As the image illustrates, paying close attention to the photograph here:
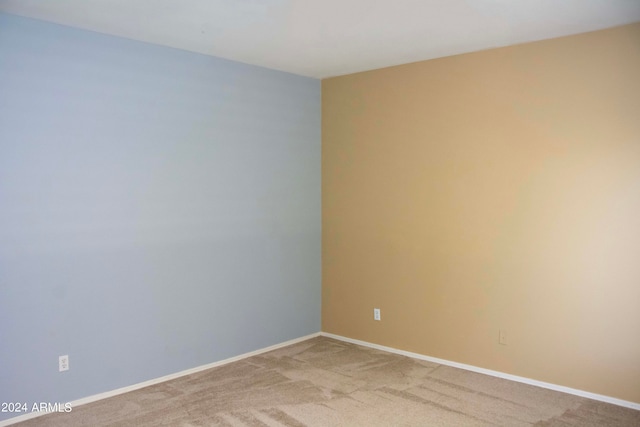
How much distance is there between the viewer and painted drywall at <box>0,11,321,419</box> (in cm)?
357

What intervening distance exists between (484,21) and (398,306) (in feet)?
8.58

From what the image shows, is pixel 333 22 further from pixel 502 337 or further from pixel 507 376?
pixel 507 376

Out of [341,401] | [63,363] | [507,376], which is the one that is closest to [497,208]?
[507,376]

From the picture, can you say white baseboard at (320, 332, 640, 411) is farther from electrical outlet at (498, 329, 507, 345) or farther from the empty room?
electrical outlet at (498, 329, 507, 345)

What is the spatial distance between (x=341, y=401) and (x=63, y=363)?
1979 millimetres

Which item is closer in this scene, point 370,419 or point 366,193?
point 370,419

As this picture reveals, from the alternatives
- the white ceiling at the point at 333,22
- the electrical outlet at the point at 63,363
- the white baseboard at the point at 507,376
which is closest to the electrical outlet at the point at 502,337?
the white baseboard at the point at 507,376

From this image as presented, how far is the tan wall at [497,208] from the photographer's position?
3799 mm

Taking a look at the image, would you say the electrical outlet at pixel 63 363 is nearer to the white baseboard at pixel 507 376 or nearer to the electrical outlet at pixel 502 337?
the white baseboard at pixel 507 376

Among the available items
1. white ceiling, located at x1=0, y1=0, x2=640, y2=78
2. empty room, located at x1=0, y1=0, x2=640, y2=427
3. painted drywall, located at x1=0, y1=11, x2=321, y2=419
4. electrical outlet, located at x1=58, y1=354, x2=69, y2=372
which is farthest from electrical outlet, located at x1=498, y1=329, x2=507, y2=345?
electrical outlet, located at x1=58, y1=354, x2=69, y2=372

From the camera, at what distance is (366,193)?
527 centimetres

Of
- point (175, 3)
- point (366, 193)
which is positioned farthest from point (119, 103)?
point (366, 193)

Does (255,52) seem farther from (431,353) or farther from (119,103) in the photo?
(431,353)

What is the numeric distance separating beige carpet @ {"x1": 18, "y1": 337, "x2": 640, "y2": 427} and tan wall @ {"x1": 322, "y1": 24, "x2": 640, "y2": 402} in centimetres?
31
